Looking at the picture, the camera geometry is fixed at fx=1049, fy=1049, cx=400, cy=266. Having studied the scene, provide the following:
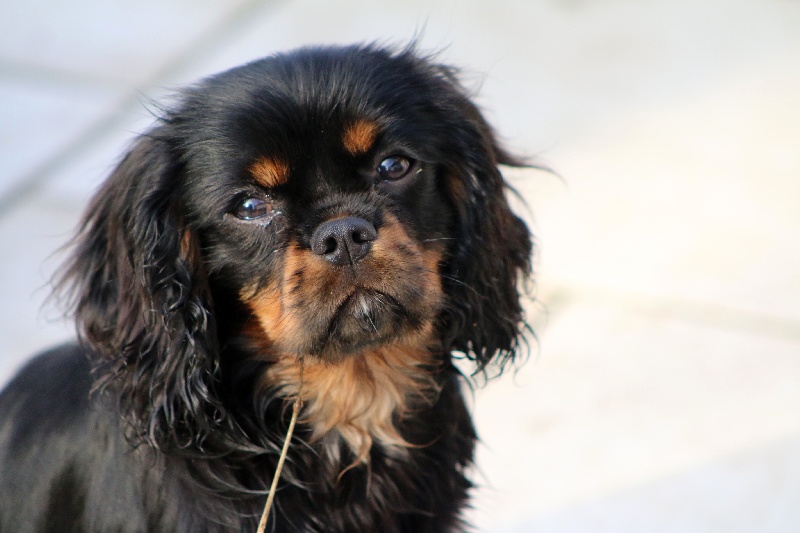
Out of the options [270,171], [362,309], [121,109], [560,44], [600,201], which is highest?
[270,171]

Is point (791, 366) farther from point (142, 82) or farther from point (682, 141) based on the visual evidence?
point (142, 82)

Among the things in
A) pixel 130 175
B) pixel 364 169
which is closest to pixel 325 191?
pixel 364 169

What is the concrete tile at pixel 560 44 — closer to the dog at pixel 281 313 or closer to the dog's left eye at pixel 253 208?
the dog at pixel 281 313

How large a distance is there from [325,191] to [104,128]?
11.2ft

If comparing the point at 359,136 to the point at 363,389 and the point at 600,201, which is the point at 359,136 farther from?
the point at 600,201

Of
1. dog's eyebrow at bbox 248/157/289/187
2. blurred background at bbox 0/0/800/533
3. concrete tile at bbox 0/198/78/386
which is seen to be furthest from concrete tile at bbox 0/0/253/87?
dog's eyebrow at bbox 248/157/289/187


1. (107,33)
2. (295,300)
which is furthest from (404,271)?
(107,33)

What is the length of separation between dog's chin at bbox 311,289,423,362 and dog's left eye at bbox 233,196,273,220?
0.98 feet

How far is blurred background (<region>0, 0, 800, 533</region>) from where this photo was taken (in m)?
3.68

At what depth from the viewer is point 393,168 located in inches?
99.9

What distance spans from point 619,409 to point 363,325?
1.80 metres

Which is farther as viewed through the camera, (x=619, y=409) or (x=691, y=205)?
(x=691, y=205)

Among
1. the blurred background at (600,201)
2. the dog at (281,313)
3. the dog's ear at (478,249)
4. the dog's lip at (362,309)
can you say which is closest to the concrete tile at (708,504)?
the blurred background at (600,201)

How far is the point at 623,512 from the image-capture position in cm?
351
